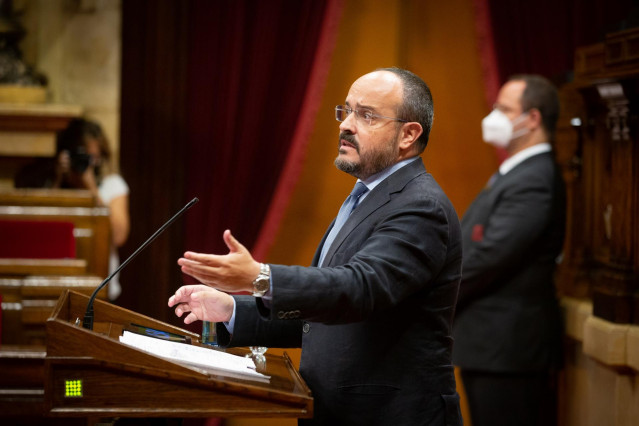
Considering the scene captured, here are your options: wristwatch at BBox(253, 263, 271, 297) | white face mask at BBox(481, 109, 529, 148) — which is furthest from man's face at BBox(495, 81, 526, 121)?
wristwatch at BBox(253, 263, 271, 297)

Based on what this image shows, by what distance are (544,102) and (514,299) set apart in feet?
2.69

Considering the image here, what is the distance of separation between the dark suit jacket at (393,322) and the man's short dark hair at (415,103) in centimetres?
12

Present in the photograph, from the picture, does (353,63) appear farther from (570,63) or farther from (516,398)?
(516,398)

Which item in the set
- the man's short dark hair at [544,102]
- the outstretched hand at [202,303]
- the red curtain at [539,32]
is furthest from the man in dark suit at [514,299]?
the outstretched hand at [202,303]

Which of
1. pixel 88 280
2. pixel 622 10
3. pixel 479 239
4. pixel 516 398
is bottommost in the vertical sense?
pixel 516 398

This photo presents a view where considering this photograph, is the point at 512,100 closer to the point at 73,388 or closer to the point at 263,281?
the point at 263,281

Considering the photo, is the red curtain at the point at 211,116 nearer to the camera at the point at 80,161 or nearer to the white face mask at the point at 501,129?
the camera at the point at 80,161

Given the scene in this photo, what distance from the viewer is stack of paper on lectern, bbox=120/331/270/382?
165cm

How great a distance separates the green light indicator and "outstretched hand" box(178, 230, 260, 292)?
28 cm

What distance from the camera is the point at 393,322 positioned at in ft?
5.99

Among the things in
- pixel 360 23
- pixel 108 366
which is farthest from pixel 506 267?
pixel 108 366

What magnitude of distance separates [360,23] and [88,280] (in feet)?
5.88

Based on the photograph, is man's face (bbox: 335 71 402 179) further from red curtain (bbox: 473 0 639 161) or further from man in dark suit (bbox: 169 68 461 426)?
red curtain (bbox: 473 0 639 161)

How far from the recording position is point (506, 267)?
3.22 m
